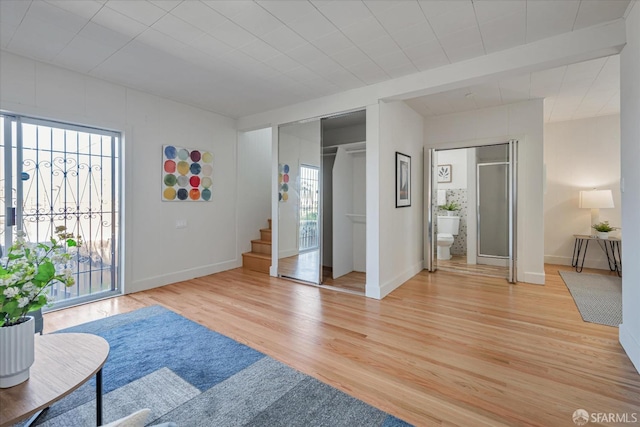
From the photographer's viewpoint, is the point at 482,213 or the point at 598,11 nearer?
the point at 598,11

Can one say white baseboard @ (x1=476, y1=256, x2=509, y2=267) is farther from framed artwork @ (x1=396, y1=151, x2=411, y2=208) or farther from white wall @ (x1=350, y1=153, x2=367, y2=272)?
white wall @ (x1=350, y1=153, x2=367, y2=272)

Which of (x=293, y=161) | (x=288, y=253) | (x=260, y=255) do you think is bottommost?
(x=260, y=255)

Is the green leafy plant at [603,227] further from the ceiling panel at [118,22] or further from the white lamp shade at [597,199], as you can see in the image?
A: the ceiling panel at [118,22]

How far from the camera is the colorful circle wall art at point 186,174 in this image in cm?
431

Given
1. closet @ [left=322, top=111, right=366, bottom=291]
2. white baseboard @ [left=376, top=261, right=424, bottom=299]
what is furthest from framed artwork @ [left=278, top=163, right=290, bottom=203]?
white baseboard @ [left=376, top=261, right=424, bottom=299]

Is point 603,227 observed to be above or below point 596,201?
below

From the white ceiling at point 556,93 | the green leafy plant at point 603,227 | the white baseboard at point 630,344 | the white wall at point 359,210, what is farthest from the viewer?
the green leafy plant at point 603,227

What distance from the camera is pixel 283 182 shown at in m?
4.64

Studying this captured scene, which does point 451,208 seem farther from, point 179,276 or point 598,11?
point 179,276

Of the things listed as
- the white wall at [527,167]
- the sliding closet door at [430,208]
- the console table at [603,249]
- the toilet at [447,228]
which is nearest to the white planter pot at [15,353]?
the sliding closet door at [430,208]

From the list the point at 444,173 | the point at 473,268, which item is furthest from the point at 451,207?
the point at 473,268

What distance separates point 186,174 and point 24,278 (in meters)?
3.51

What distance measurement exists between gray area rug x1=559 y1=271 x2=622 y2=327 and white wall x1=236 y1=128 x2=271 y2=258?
4814 mm

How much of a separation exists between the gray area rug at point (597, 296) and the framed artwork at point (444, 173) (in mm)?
2775
